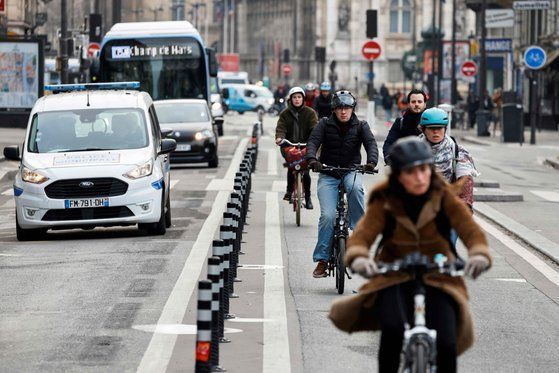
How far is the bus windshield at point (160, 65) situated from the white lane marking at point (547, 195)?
12.8 m

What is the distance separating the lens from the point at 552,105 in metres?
68.4

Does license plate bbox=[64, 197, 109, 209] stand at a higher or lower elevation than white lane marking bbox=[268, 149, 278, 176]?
higher

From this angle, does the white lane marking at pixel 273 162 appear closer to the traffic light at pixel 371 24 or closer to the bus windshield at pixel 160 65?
the bus windshield at pixel 160 65

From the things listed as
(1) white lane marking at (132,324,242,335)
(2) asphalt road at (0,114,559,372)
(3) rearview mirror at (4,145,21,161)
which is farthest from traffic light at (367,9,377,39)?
(1) white lane marking at (132,324,242,335)

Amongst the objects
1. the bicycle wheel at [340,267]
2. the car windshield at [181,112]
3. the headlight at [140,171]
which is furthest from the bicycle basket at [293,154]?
the car windshield at [181,112]

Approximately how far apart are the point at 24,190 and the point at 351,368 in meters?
9.95

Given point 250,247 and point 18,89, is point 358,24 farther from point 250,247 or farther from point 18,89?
point 250,247

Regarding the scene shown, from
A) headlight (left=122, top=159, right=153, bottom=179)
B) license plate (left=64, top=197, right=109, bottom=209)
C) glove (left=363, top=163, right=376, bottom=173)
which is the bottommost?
license plate (left=64, top=197, right=109, bottom=209)

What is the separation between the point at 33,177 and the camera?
66.1 ft

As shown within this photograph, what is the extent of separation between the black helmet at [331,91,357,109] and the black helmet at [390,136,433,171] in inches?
285

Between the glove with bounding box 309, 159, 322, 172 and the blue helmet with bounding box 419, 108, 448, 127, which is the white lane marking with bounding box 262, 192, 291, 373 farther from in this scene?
the blue helmet with bounding box 419, 108, 448, 127

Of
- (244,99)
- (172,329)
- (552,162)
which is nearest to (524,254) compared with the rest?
(172,329)

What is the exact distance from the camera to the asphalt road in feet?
36.9

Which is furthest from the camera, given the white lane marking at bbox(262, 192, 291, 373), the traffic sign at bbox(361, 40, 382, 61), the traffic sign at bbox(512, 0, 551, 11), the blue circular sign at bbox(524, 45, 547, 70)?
the blue circular sign at bbox(524, 45, 547, 70)
